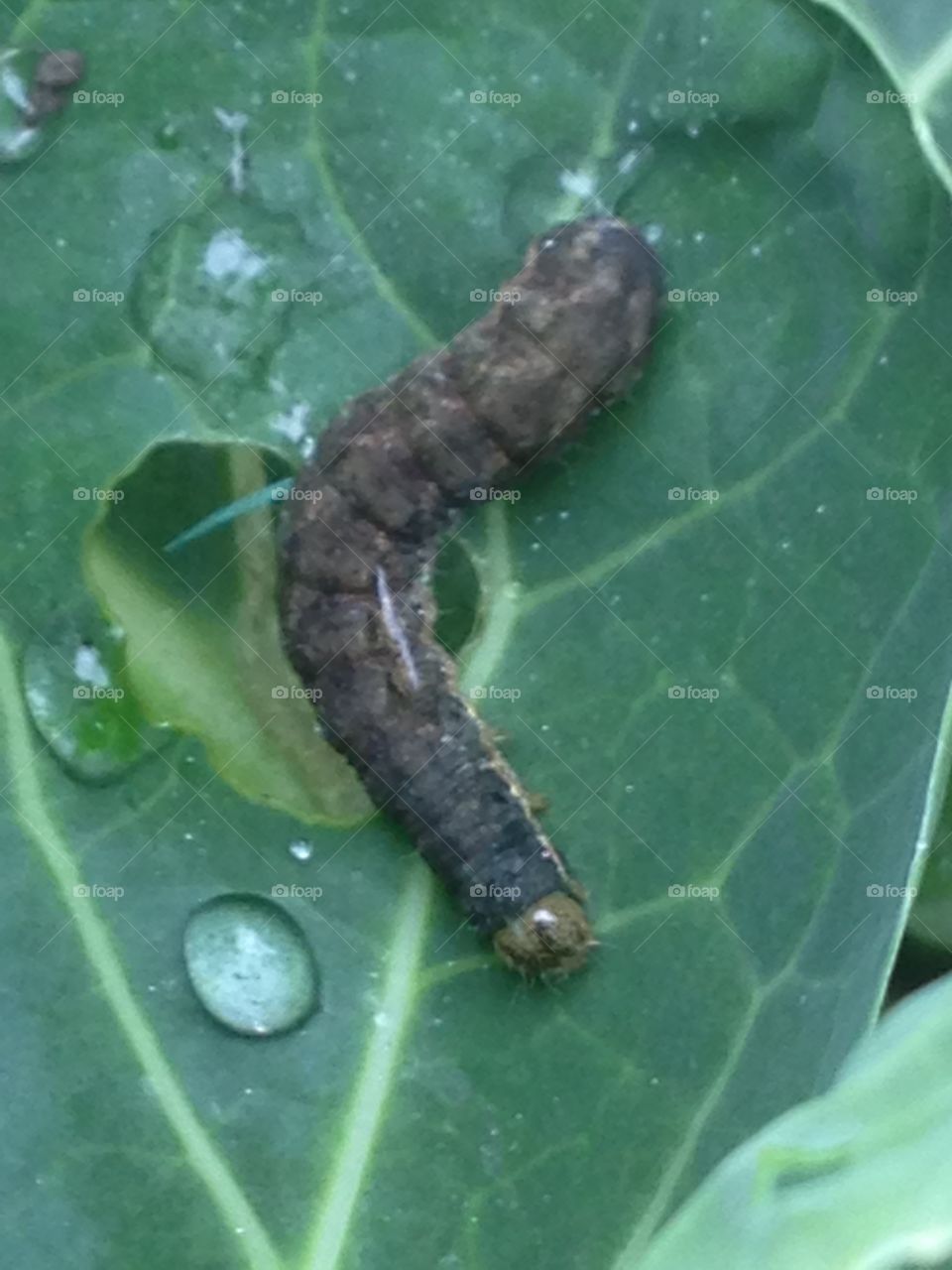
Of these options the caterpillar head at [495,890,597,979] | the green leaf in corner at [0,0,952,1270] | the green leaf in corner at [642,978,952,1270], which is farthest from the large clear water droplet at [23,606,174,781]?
the green leaf in corner at [642,978,952,1270]

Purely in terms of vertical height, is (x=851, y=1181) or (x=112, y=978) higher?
(x=851, y=1181)

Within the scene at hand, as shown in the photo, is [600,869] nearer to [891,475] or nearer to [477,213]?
[891,475]

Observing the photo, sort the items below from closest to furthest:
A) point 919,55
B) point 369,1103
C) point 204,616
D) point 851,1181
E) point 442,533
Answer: point 851,1181
point 919,55
point 369,1103
point 204,616
point 442,533

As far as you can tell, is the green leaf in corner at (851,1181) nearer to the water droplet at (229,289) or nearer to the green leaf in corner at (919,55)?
the green leaf in corner at (919,55)

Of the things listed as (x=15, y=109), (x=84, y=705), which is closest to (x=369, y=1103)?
(x=84, y=705)

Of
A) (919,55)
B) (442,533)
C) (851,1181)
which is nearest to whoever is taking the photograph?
(851,1181)

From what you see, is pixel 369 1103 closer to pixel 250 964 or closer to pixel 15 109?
pixel 250 964

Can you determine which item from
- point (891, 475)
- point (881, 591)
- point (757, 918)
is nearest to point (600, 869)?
point (757, 918)

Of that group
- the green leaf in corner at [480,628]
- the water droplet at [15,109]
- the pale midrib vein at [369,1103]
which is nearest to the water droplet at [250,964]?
the green leaf in corner at [480,628]
